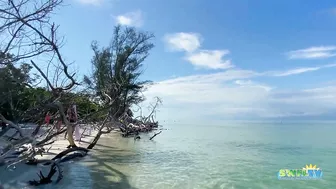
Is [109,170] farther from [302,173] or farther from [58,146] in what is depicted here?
[302,173]

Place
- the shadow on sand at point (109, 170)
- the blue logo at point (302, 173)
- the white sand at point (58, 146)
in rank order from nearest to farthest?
the shadow on sand at point (109, 170) → the blue logo at point (302, 173) → the white sand at point (58, 146)

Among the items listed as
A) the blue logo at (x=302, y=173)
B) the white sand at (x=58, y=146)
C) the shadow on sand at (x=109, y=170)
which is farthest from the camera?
the white sand at (x=58, y=146)

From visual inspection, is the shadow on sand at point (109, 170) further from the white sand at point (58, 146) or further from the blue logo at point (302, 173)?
the blue logo at point (302, 173)

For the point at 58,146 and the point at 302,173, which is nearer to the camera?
the point at 302,173

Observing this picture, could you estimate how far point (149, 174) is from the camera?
9.79 metres

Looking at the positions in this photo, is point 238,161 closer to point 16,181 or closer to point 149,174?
point 149,174

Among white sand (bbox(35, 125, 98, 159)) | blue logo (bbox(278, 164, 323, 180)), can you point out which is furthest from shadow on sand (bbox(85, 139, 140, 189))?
blue logo (bbox(278, 164, 323, 180))

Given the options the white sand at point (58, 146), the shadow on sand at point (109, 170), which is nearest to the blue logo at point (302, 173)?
the shadow on sand at point (109, 170)

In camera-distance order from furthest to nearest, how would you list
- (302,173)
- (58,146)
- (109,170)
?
(58,146) → (302,173) → (109,170)

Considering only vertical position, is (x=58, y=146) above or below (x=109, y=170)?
above

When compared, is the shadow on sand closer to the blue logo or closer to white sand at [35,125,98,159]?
white sand at [35,125,98,159]

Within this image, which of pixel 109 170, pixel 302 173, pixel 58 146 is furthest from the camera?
pixel 58 146

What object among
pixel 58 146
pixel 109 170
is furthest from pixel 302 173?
pixel 58 146

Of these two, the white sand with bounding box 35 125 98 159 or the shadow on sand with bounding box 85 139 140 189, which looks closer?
the shadow on sand with bounding box 85 139 140 189
